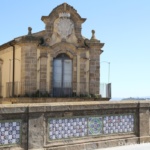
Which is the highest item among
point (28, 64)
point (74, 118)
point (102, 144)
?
point (28, 64)

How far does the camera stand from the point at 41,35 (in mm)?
22641

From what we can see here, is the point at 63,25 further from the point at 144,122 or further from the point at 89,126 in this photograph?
the point at 89,126

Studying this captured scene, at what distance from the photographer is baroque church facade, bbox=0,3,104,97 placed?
72.0 feet

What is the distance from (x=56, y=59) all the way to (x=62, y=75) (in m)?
1.17

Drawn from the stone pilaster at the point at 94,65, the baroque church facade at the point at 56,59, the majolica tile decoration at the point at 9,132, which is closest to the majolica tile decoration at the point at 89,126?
the majolica tile decoration at the point at 9,132

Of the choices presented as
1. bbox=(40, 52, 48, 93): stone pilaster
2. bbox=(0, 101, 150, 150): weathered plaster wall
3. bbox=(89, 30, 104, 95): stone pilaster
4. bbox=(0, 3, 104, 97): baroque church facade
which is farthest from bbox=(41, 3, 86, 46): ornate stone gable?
bbox=(0, 101, 150, 150): weathered plaster wall

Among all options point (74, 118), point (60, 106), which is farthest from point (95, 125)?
point (60, 106)

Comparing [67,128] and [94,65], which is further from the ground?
[94,65]

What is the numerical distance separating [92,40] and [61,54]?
2547mm

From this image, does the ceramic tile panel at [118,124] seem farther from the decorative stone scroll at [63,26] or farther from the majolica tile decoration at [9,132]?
the decorative stone scroll at [63,26]

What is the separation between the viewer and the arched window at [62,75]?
74.5ft

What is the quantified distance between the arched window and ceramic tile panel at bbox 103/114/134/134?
→ 12.1 meters

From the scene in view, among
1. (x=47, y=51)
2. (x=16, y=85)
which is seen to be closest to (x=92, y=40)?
(x=47, y=51)

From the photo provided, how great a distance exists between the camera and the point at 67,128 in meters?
9.26
